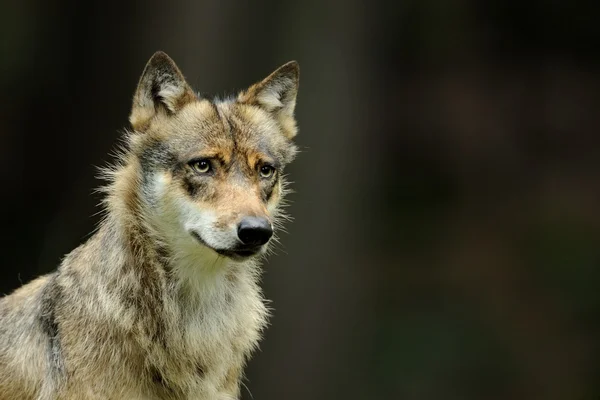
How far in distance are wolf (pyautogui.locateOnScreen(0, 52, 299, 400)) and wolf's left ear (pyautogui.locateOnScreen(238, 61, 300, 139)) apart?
0.22m

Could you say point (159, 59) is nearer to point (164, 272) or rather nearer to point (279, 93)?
point (279, 93)

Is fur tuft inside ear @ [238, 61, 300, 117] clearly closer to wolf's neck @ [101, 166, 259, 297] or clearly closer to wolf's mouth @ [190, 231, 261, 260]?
wolf's neck @ [101, 166, 259, 297]

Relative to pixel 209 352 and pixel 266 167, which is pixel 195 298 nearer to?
pixel 209 352

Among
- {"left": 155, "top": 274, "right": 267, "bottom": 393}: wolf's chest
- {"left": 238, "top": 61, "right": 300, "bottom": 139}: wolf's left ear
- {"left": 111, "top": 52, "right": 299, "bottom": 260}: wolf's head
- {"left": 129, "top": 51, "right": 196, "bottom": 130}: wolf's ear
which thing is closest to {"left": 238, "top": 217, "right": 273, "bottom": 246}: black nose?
{"left": 111, "top": 52, "right": 299, "bottom": 260}: wolf's head

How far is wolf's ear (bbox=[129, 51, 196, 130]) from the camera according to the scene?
6965 millimetres

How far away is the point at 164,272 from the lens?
6891 mm

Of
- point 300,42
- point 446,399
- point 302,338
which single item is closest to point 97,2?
point 300,42

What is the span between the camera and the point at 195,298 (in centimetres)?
701

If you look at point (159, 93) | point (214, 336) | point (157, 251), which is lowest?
point (214, 336)

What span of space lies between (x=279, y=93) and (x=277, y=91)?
23 millimetres

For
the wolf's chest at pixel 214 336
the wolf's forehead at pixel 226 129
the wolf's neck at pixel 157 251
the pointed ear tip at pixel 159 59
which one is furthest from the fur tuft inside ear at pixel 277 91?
the wolf's chest at pixel 214 336

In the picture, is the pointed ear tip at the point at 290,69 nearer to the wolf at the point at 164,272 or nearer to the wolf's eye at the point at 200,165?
the wolf at the point at 164,272

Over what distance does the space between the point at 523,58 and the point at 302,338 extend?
23.5ft

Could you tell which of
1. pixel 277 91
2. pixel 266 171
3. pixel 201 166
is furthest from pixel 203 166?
pixel 277 91
